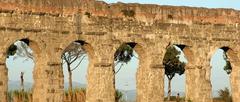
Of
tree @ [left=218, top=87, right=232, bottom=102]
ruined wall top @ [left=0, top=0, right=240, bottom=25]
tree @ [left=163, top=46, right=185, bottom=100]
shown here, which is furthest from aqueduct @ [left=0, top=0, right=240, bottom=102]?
tree @ [left=163, top=46, right=185, bottom=100]

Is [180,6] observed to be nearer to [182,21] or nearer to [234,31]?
[182,21]

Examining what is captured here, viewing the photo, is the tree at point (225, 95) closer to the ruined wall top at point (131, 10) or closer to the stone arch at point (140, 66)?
the ruined wall top at point (131, 10)

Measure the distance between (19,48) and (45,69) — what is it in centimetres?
1418

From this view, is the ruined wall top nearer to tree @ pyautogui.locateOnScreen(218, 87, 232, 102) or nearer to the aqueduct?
the aqueduct

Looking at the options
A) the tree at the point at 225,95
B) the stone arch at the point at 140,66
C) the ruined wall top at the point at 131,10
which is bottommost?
the tree at the point at 225,95

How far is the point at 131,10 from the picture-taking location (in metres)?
22.6

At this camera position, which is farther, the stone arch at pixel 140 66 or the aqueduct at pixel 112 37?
the stone arch at pixel 140 66

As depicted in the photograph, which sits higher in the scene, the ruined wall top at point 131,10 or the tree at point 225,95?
the ruined wall top at point 131,10

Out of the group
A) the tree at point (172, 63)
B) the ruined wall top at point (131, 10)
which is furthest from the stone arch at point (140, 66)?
the tree at point (172, 63)

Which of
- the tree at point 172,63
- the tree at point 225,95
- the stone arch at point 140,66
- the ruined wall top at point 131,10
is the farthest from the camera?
the tree at point 172,63

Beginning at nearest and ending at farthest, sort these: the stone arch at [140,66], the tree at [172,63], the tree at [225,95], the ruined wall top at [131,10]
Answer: the ruined wall top at [131,10] < the stone arch at [140,66] < the tree at [225,95] < the tree at [172,63]

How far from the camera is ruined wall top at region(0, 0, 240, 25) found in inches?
795

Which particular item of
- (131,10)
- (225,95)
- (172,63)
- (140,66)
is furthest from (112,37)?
(172,63)

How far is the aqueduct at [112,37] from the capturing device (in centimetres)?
2022
